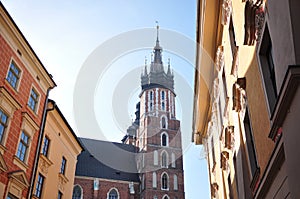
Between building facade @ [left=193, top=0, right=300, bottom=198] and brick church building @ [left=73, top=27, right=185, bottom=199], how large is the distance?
38.9 meters

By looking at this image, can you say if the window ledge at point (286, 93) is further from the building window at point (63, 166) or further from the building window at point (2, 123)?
the building window at point (63, 166)

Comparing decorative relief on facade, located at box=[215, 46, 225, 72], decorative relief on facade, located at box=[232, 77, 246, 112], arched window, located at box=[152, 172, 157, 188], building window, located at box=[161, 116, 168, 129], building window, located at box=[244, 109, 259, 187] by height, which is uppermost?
building window, located at box=[161, 116, 168, 129]

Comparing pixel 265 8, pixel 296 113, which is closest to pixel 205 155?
pixel 265 8

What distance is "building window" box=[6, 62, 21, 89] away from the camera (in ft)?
46.0

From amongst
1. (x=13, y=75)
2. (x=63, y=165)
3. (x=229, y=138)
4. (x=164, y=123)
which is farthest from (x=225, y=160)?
(x=164, y=123)

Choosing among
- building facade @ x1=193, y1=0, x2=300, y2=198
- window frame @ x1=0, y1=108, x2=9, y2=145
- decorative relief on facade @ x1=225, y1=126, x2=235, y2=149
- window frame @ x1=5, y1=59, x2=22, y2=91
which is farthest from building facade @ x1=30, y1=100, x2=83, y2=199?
decorative relief on facade @ x1=225, y1=126, x2=235, y2=149

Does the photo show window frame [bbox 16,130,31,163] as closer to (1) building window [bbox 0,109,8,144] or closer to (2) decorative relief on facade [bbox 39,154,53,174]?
(1) building window [bbox 0,109,8,144]

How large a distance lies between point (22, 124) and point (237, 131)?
9.51 meters

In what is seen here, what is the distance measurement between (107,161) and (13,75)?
4576 cm

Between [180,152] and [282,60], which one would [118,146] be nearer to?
[180,152]

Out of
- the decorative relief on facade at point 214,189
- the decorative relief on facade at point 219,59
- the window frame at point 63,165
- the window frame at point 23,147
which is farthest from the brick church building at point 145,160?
the decorative relief on facade at point 219,59

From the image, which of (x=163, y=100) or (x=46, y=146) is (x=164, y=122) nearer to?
(x=163, y=100)

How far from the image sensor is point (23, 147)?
15.0 m

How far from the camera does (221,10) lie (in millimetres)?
11406
